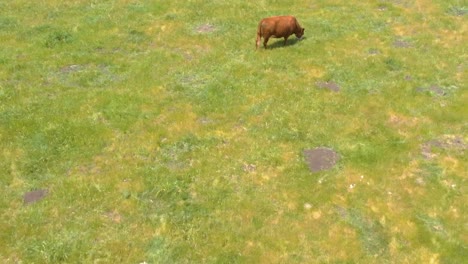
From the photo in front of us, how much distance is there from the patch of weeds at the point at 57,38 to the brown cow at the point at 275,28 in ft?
38.2

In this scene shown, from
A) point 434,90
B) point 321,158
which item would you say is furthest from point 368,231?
point 434,90

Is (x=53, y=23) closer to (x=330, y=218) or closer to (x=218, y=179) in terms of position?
Answer: (x=218, y=179)

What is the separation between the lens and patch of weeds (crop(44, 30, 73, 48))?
92.1ft

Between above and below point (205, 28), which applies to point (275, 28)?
above

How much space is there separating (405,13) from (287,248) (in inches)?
912

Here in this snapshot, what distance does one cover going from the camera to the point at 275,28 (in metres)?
27.0

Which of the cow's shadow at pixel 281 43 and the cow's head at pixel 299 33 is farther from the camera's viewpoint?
the cow's head at pixel 299 33

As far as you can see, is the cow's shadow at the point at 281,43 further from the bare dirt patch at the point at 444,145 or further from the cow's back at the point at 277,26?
the bare dirt patch at the point at 444,145

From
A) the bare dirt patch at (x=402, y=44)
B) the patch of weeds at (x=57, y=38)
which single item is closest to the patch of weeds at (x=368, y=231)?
the bare dirt patch at (x=402, y=44)

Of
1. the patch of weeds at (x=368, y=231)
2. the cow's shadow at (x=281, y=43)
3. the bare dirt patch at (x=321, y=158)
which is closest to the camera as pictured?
the patch of weeds at (x=368, y=231)

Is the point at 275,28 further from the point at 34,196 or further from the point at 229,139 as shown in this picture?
the point at 34,196

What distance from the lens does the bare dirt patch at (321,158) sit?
18.7 m

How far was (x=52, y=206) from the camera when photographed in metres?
16.7

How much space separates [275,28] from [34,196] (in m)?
16.1
